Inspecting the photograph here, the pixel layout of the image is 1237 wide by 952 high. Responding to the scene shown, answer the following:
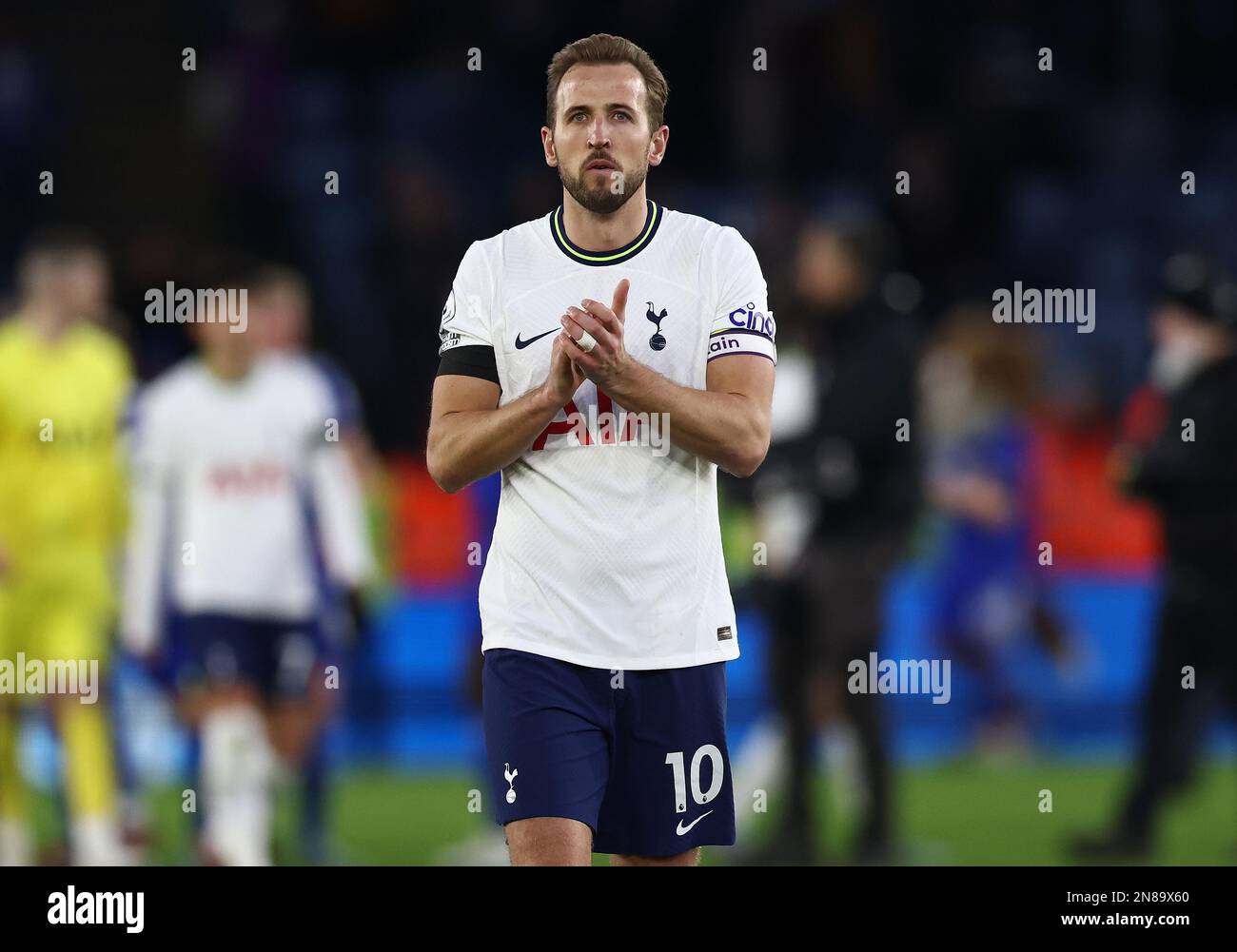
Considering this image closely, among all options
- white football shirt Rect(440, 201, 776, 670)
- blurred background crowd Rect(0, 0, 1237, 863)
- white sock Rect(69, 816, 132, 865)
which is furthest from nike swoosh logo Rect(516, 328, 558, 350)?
white sock Rect(69, 816, 132, 865)

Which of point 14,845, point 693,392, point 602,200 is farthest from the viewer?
point 14,845

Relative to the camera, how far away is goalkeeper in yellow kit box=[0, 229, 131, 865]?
7668 mm

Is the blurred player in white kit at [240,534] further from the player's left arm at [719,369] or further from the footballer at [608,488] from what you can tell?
the player's left arm at [719,369]

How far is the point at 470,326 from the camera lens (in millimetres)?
3920

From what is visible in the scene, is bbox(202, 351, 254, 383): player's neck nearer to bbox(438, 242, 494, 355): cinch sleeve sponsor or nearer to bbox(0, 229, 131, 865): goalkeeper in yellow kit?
bbox(0, 229, 131, 865): goalkeeper in yellow kit

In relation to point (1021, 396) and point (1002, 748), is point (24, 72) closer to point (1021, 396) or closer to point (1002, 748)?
point (1021, 396)

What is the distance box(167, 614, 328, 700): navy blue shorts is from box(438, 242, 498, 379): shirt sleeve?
3430 millimetres

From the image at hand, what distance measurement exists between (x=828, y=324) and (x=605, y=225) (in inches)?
149

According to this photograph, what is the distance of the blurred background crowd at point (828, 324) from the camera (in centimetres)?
762

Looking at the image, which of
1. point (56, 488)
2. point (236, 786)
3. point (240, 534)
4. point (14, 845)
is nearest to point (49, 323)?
point (56, 488)

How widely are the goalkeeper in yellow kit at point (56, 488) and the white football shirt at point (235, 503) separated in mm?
388

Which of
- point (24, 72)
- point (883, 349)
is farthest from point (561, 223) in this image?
point (24, 72)

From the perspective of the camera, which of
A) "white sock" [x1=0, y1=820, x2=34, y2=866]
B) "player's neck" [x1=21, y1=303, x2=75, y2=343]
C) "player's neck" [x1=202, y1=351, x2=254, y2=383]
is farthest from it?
"player's neck" [x1=21, y1=303, x2=75, y2=343]

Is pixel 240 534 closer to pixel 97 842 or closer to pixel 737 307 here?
pixel 97 842
